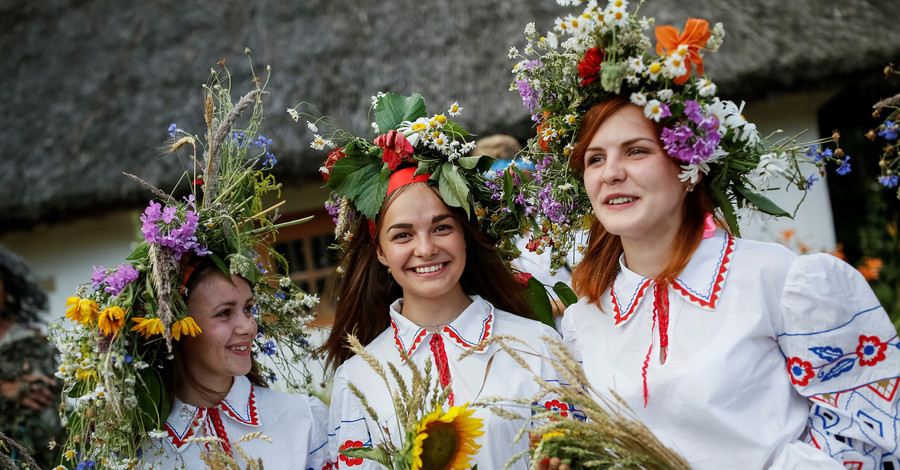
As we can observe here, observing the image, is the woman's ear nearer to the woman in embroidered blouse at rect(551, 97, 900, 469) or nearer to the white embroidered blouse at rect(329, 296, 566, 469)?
the white embroidered blouse at rect(329, 296, 566, 469)

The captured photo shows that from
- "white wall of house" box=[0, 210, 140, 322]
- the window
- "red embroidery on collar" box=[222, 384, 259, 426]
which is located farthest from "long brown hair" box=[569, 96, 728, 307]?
"white wall of house" box=[0, 210, 140, 322]

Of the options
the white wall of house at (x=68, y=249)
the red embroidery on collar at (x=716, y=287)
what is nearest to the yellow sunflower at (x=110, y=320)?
the red embroidery on collar at (x=716, y=287)

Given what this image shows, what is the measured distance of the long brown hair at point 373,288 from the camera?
287cm

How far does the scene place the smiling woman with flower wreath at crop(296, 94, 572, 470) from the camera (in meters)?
2.54

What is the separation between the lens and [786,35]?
639 centimetres

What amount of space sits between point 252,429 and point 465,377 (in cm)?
79

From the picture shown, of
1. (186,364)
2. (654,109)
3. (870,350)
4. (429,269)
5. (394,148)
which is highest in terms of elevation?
(394,148)

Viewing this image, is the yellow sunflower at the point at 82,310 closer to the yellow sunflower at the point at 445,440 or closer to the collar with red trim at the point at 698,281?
the yellow sunflower at the point at 445,440

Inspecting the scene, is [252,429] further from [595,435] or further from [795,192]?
[795,192]

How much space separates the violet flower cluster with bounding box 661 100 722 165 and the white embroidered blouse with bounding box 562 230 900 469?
10.7 inches

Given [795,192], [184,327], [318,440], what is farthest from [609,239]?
[795,192]

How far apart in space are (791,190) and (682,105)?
5.03 m

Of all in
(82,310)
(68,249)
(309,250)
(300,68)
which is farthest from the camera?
(68,249)

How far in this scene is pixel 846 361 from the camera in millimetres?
1906
